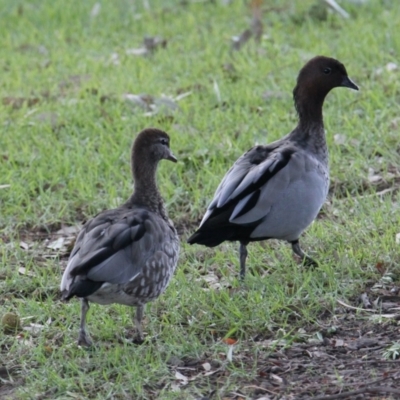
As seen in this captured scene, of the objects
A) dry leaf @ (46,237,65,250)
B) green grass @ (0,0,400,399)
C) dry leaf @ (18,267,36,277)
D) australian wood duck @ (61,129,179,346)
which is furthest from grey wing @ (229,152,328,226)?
dry leaf @ (46,237,65,250)

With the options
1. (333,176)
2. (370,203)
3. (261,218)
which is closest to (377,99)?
(333,176)

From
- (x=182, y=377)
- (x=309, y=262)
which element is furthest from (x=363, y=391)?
(x=309, y=262)

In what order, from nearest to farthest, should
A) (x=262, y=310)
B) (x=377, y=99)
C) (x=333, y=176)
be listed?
(x=262, y=310) < (x=333, y=176) < (x=377, y=99)

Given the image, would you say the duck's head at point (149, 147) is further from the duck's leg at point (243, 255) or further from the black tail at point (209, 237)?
the duck's leg at point (243, 255)

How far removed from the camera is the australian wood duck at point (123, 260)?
183 inches

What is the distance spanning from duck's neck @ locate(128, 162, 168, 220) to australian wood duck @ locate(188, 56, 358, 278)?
0.27m

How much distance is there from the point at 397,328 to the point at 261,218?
1.05m

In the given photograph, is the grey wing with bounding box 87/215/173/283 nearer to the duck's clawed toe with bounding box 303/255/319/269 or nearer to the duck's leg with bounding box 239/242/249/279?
the duck's leg with bounding box 239/242/249/279

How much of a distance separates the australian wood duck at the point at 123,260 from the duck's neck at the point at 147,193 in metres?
0.03

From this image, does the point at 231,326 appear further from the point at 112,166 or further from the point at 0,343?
the point at 112,166

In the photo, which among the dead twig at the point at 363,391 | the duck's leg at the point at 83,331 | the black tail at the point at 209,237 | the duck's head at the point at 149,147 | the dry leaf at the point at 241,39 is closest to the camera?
the dead twig at the point at 363,391

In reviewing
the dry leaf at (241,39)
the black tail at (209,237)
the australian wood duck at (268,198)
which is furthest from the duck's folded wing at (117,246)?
the dry leaf at (241,39)

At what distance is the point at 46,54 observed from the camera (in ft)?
34.0

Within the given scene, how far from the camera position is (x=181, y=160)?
7.35 meters
